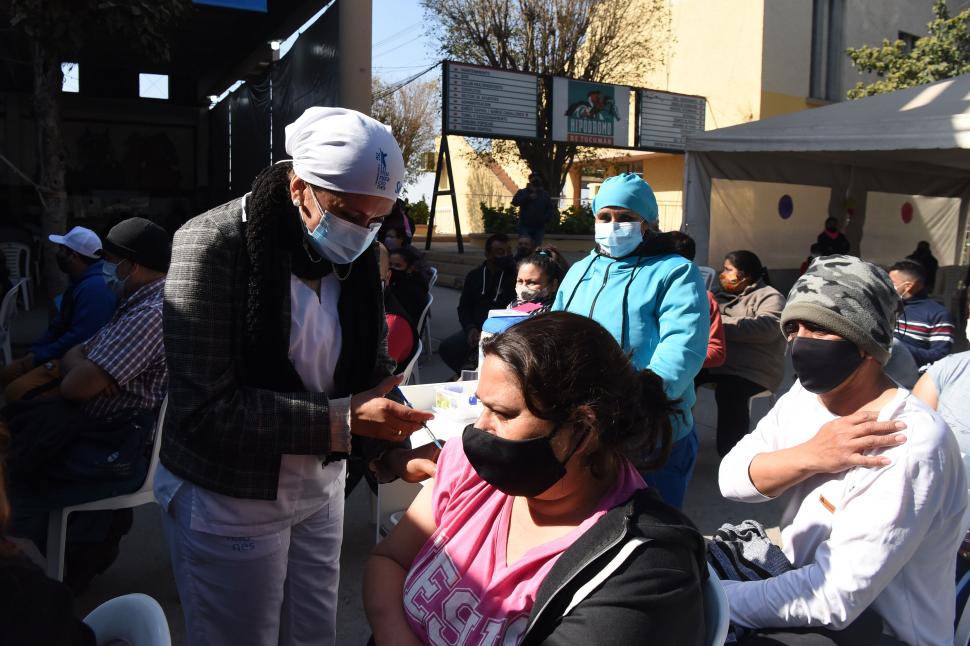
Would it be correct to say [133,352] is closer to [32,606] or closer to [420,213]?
[32,606]

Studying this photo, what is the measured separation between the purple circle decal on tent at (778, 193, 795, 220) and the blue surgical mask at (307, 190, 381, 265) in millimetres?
15574

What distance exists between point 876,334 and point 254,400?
1.52 metres

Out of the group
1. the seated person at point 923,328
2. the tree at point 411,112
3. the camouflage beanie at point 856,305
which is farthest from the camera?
the tree at point 411,112

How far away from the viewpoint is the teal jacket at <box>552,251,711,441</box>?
8.38ft

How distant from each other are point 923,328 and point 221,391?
4.94m

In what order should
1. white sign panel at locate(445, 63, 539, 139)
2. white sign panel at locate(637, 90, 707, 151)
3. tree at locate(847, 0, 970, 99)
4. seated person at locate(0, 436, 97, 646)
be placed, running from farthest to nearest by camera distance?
white sign panel at locate(637, 90, 707, 151), tree at locate(847, 0, 970, 99), white sign panel at locate(445, 63, 539, 139), seated person at locate(0, 436, 97, 646)

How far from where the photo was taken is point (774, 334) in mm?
4898

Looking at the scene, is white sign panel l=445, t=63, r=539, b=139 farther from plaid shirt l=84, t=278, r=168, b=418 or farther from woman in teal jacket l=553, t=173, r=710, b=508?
plaid shirt l=84, t=278, r=168, b=418

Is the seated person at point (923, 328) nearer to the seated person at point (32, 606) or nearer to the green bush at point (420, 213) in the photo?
the seated person at point (32, 606)

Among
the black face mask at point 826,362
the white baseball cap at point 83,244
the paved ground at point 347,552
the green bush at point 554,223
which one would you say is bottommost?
the paved ground at point 347,552

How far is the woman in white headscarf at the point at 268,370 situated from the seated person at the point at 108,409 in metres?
1.09

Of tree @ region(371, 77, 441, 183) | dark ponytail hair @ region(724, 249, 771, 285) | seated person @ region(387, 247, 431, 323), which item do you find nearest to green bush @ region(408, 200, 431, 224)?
tree @ region(371, 77, 441, 183)

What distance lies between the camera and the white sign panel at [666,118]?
56.6ft

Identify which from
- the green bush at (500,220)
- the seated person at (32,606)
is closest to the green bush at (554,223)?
the green bush at (500,220)
